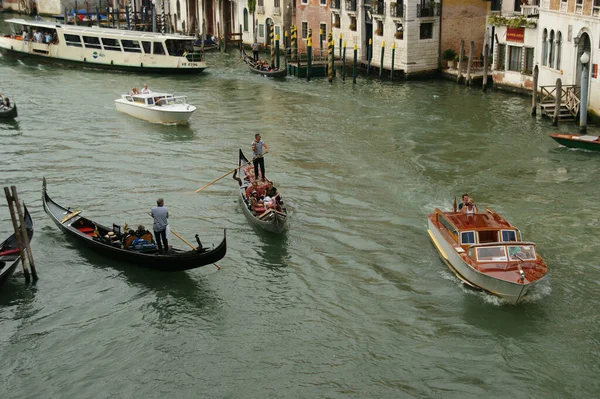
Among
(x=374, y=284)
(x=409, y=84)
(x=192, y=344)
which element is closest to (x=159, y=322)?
(x=192, y=344)

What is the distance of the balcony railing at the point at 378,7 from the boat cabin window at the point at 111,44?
1268 cm

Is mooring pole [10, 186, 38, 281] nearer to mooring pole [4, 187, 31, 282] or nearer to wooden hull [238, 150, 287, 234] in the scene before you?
mooring pole [4, 187, 31, 282]

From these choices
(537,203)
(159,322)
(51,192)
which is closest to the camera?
(159,322)

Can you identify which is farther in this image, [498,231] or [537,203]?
[537,203]

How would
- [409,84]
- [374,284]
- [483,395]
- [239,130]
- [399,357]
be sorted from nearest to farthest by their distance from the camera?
[483,395] → [399,357] → [374,284] → [239,130] → [409,84]

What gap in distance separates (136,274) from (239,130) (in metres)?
13.1

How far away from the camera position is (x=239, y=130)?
2981 cm

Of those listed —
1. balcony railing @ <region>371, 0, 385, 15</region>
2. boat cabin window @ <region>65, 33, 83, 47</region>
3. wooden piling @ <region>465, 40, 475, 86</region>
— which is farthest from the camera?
boat cabin window @ <region>65, 33, 83, 47</region>

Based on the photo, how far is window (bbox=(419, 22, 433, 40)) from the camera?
3906cm

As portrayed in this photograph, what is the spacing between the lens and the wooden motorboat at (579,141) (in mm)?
24903

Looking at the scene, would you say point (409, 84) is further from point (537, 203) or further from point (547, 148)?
point (537, 203)

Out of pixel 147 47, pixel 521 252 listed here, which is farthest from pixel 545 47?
pixel 147 47

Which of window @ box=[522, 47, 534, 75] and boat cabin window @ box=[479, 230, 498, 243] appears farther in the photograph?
window @ box=[522, 47, 534, 75]

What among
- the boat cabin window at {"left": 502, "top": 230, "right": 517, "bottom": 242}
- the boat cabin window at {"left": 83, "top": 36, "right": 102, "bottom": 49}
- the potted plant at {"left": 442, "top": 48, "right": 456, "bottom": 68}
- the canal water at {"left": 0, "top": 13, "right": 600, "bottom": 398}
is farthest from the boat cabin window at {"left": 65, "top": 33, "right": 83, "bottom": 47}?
the boat cabin window at {"left": 502, "top": 230, "right": 517, "bottom": 242}
